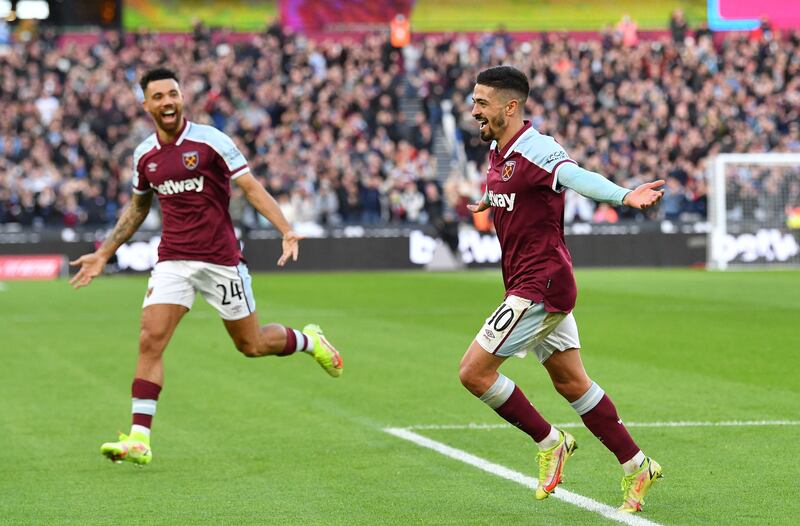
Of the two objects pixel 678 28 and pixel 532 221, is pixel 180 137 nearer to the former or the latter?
pixel 532 221

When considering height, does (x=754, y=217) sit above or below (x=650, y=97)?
below

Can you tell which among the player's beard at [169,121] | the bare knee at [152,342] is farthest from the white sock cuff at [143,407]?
the player's beard at [169,121]

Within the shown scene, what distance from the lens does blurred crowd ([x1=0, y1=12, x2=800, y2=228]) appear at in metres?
32.9

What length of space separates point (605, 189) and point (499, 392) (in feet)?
4.17

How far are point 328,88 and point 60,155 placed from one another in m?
6.94

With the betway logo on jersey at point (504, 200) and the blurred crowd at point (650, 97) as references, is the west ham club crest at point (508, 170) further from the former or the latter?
the blurred crowd at point (650, 97)

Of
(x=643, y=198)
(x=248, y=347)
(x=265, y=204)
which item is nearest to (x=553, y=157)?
(x=643, y=198)

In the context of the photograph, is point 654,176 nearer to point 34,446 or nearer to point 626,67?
point 626,67

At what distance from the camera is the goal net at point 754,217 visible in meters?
31.9

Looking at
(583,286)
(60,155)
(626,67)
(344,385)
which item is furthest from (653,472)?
(626,67)

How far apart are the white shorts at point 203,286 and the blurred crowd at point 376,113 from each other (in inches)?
871

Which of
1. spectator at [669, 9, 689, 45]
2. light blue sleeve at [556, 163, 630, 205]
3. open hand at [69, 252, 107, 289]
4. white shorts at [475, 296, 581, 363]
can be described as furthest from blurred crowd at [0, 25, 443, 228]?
light blue sleeve at [556, 163, 630, 205]

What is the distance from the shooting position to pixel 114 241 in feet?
31.5

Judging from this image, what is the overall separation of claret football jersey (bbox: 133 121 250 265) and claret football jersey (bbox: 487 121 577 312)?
2.48 metres
